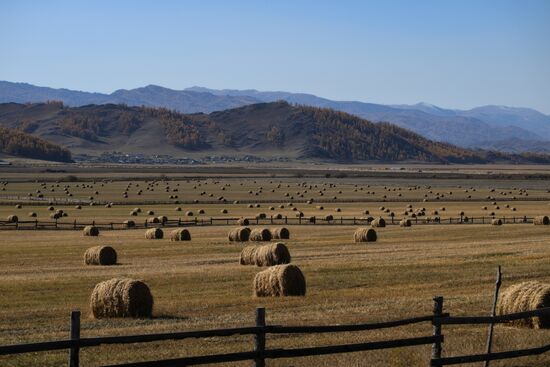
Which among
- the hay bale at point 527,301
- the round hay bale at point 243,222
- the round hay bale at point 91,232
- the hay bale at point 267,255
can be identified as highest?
the hay bale at point 527,301

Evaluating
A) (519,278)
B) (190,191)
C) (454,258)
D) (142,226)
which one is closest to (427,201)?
(190,191)

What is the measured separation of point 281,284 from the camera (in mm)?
24203

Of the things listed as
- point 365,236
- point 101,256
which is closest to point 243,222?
point 365,236

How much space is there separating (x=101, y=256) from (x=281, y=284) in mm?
13400

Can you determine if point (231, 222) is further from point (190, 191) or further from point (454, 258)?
point (190, 191)

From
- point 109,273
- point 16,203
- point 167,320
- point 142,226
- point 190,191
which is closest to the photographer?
point 167,320

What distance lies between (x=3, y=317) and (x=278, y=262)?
519 inches

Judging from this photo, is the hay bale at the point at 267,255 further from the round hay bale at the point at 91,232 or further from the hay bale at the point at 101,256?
the round hay bale at the point at 91,232

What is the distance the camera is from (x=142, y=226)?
63.3 m

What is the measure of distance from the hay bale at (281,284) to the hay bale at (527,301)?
22.7ft

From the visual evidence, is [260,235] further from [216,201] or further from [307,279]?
[216,201]

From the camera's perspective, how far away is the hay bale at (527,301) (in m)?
17.8

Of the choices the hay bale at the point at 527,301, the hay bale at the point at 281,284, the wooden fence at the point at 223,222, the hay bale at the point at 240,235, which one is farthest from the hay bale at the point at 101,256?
the wooden fence at the point at 223,222

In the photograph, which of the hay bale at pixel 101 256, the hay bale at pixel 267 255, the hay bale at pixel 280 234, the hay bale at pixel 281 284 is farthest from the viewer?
the hay bale at pixel 280 234
